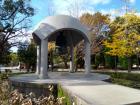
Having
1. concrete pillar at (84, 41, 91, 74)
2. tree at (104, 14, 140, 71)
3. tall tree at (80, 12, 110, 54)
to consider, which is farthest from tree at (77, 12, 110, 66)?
concrete pillar at (84, 41, 91, 74)

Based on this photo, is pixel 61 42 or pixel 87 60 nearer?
pixel 87 60

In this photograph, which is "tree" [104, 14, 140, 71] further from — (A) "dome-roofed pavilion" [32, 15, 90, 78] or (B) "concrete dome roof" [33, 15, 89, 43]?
(B) "concrete dome roof" [33, 15, 89, 43]

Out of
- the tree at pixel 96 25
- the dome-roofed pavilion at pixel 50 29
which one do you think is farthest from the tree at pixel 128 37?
the dome-roofed pavilion at pixel 50 29

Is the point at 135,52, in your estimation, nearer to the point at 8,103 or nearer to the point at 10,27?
the point at 10,27

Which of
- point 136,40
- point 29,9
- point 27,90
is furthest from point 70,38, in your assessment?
point 136,40

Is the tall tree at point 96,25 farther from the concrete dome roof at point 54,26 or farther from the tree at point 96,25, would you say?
the concrete dome roof at point 54,26

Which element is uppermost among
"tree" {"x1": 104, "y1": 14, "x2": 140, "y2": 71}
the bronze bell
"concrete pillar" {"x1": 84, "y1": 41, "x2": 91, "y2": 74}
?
"tree" {"x1": 104, "y1": 14, "x2": 140, "y2": 71}

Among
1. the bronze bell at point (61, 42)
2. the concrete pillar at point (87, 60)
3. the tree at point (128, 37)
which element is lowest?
the concrete pillar at point (87, 60)

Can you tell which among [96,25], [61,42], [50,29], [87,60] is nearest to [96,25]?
[96,25]

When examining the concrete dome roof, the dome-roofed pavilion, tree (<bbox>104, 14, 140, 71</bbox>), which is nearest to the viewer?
the dome-roofed pavilion

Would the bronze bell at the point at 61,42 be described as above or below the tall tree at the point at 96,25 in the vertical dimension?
below

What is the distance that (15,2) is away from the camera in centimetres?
2439

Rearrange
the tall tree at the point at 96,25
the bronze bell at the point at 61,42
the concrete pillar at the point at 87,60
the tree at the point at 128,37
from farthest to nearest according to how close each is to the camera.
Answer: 1. the tall tree at the point at 96,25
2. the tree at the point at 128,37
3. the bronze bell at the point at 61,42
4. the concrete pillar at the point at 87,60

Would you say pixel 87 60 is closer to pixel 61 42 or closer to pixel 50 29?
pixel 50 29
